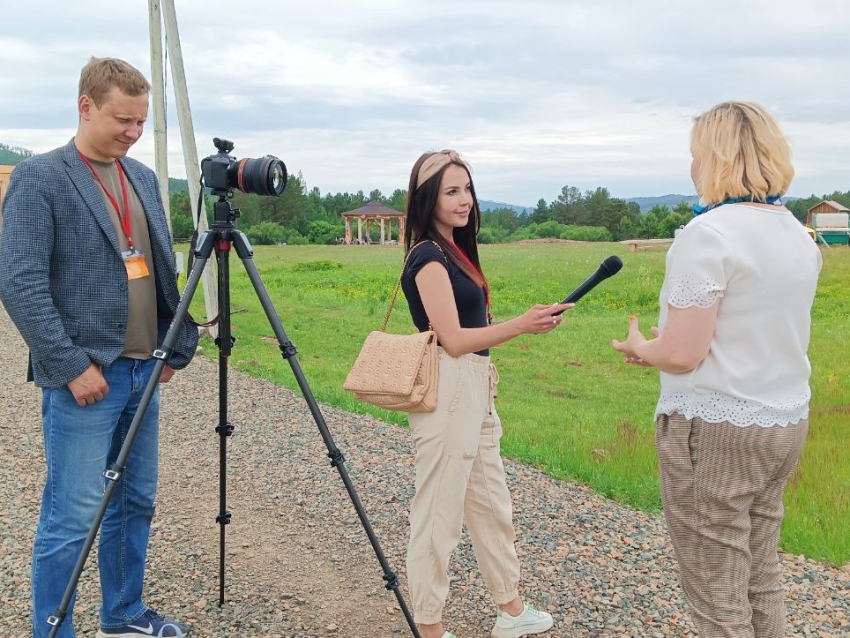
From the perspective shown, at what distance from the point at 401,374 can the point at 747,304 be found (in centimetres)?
133

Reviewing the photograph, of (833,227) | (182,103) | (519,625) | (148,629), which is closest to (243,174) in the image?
(148,629)

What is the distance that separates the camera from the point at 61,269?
3213mm

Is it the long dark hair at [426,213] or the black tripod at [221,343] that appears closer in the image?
the black tripod at [221,343]

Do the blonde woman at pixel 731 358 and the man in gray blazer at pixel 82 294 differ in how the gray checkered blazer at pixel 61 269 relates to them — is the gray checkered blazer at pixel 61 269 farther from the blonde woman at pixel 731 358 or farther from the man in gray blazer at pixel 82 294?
the blonde woman at pixel 731 358

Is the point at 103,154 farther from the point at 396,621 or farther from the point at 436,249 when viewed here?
the point at 396,621

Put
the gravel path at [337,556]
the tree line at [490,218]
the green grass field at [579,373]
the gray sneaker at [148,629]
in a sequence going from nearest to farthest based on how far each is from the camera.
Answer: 1. the gray sneaker at [148,629]
2. the gravel path at [337,556]
3. the green grass field at [579,373]
4. the tree line at [490,218]

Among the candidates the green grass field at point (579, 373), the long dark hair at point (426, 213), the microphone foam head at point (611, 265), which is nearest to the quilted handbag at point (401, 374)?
the long dark hair at point (426, 213)

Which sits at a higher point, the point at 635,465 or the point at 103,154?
the point at 103,154

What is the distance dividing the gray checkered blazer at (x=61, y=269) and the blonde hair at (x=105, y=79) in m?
0.27

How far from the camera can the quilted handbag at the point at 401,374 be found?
3234mm

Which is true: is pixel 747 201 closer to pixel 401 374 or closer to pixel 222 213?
pixel 401 374

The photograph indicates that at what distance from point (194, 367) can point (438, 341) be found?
8805mm

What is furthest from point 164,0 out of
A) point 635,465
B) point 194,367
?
point 635,465

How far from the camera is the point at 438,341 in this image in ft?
11.0
